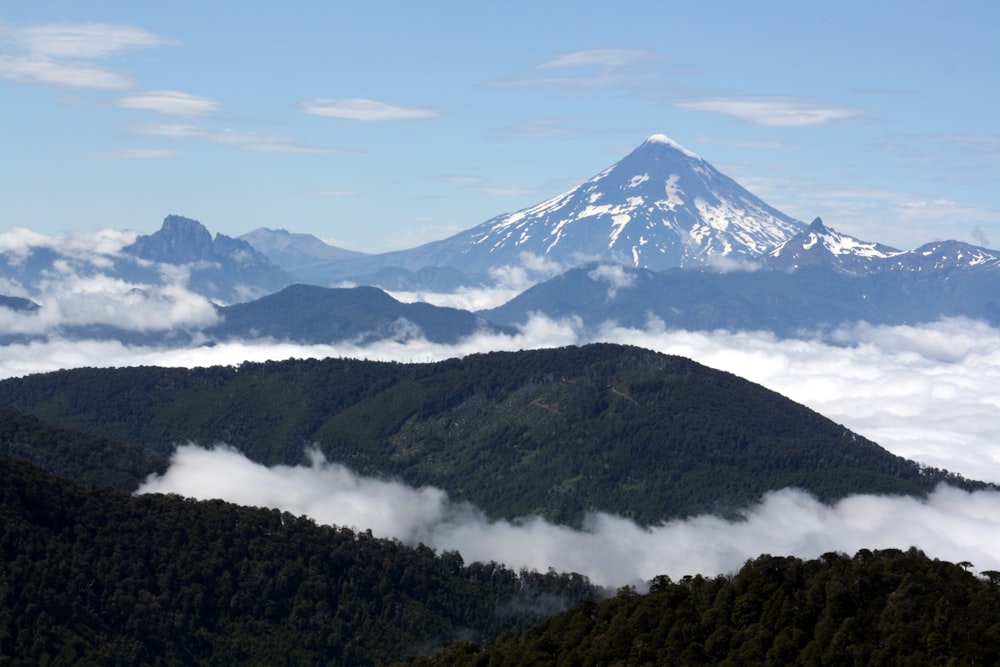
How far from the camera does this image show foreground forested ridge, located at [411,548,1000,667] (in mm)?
96938

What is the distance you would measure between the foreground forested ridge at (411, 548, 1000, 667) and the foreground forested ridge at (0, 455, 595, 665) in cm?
6081

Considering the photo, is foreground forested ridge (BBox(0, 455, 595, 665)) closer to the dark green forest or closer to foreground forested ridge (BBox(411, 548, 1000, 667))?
the dark green forest

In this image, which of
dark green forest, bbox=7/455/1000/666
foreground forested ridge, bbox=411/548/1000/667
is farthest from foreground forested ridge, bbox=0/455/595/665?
foreground forested ridge, bbox=411/548/1000/667

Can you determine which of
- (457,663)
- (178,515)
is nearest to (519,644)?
(457,663)

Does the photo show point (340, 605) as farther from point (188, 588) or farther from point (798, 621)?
point (798, 621)

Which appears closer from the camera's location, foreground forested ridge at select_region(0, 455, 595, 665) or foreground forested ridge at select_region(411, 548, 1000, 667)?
foreground forested ridge at select_region(411, 548, 1000, 667)

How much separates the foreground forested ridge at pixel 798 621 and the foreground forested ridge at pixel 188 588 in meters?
60.8

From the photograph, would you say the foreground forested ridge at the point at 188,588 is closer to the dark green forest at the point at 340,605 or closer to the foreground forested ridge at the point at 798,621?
the dark green forest at the point at 340,605

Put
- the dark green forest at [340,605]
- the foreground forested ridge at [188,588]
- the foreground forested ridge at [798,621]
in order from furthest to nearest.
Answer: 1. the foreground forested ridge at [188,588]
2. the dark green forest at [340,605]
3. the foreground forested ridge at [798,621]

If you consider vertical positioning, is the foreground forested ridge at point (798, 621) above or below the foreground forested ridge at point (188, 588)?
above

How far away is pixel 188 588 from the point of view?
176 metres

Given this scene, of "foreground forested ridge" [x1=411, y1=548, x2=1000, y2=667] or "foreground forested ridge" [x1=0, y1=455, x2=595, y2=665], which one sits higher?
"foreground forested ridge" [x1=411, y1=548, x2=1000, y2=667]

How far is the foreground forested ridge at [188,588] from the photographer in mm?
159875

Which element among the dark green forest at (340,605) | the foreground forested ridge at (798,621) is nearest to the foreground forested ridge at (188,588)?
the dark green forest at (340,605)
